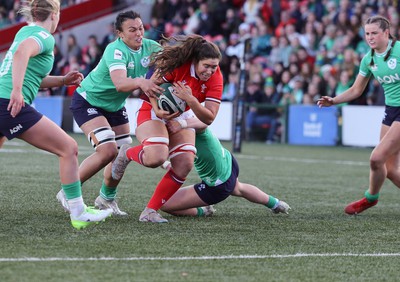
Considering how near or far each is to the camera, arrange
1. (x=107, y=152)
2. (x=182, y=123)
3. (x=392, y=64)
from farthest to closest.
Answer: (x=392, y=64) → (x=107, y=152) → (x=182, y=123)

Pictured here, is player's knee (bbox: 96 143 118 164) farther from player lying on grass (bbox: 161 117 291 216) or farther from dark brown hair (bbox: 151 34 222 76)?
dark brown hair (bbox: 151 34 222 76)

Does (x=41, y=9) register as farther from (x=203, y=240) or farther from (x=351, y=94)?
(x=351, y=94)

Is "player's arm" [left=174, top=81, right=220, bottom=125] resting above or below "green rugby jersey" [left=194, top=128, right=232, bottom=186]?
above

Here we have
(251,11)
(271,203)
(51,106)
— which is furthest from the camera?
(251,11)

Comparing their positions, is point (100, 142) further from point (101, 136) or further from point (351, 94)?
point (351, 94)

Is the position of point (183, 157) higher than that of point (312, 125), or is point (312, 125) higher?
point (183, 157)

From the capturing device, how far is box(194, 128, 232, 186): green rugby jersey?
25.9ft

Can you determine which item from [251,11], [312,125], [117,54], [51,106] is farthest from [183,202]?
[251,11]

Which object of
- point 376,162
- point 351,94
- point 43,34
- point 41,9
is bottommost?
point 376,162

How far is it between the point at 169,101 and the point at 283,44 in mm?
14607

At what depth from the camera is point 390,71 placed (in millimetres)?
8539

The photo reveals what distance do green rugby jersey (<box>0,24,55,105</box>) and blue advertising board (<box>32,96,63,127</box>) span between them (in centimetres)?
1538

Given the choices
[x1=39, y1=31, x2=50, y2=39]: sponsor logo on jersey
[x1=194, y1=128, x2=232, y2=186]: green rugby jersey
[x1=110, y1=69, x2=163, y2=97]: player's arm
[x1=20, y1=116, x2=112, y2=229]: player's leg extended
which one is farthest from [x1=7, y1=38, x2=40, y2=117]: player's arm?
[x1=194, y1=128, x2=232, y2=186]: green rugby jersey

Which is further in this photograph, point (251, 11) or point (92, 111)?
point (251, 11)
